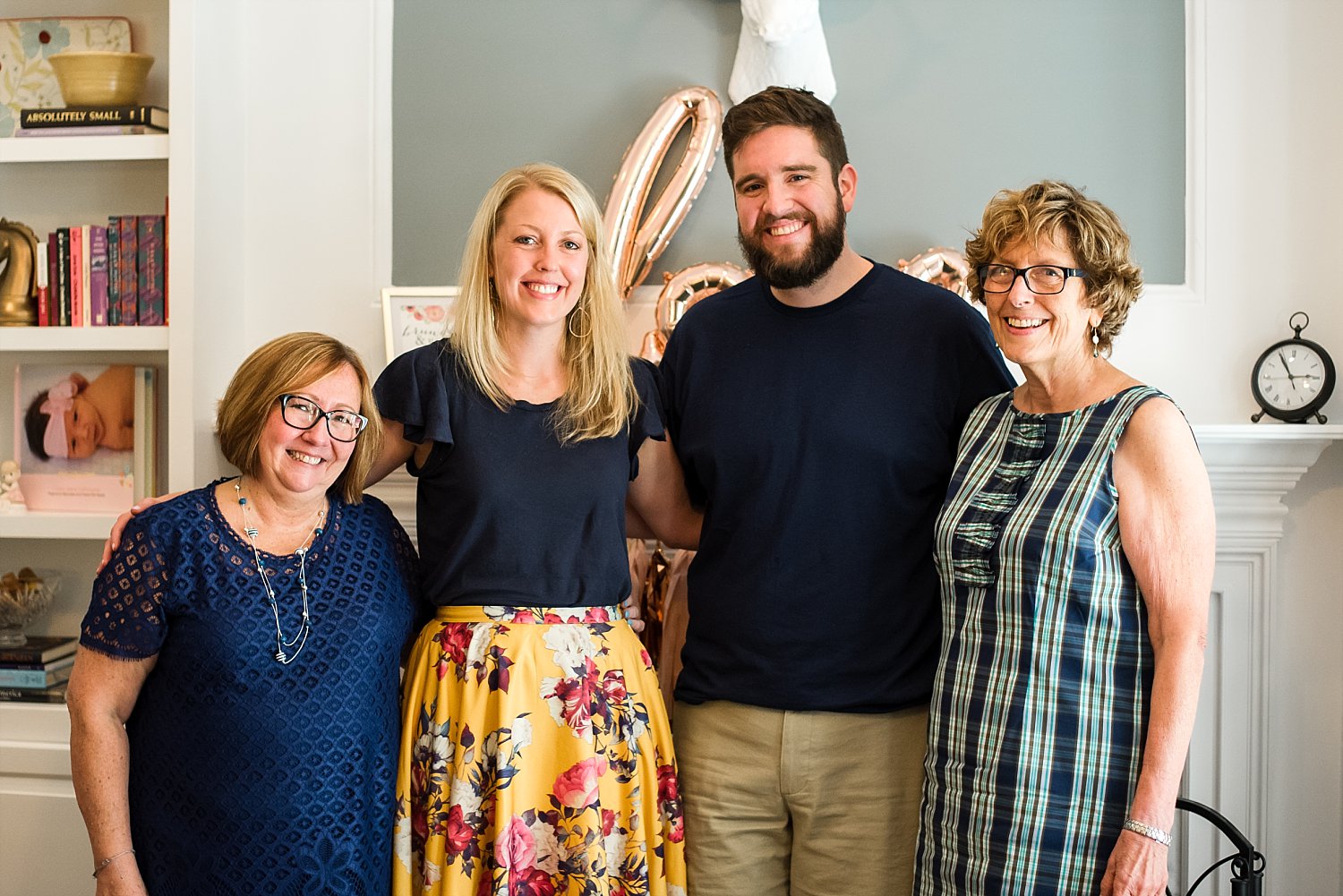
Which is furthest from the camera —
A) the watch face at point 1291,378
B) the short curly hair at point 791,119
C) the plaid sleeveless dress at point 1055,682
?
the watch face at point 1291,378

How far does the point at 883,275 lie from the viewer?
1.81 meters

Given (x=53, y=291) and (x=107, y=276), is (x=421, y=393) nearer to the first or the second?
(x=107, y=276)

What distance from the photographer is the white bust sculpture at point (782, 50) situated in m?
2.25

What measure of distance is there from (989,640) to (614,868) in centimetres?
64

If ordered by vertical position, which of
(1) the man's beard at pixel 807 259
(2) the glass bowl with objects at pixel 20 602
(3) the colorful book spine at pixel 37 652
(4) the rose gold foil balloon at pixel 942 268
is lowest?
(3) the colorful book spine at pixel 37 652

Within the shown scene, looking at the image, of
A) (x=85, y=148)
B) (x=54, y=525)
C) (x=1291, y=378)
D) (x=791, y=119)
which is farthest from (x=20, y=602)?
(x=1291, y=378)

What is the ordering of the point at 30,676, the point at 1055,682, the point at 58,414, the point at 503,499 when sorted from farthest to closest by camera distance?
the point at 58,414 < the point at 30,676 < the point at 503,499 < the point at 1055,682

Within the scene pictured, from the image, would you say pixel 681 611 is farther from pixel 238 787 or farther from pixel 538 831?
pixel 238 787

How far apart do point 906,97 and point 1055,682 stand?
4.72ft

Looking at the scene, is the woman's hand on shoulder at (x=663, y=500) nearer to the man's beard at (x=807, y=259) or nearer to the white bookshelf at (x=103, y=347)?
the man's beard at (x=807, y=259)

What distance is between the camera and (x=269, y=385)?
1.54 m

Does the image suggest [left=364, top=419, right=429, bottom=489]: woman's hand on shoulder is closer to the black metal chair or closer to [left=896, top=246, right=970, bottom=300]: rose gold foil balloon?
[left=896, top=246, right=970, bottom=300]: rose gold foil balloon

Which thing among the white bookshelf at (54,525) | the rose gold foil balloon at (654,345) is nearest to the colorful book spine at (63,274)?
the white bookshelf at (54,525)

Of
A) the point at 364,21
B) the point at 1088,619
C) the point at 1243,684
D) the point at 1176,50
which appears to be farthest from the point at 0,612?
the point at 1176,50
